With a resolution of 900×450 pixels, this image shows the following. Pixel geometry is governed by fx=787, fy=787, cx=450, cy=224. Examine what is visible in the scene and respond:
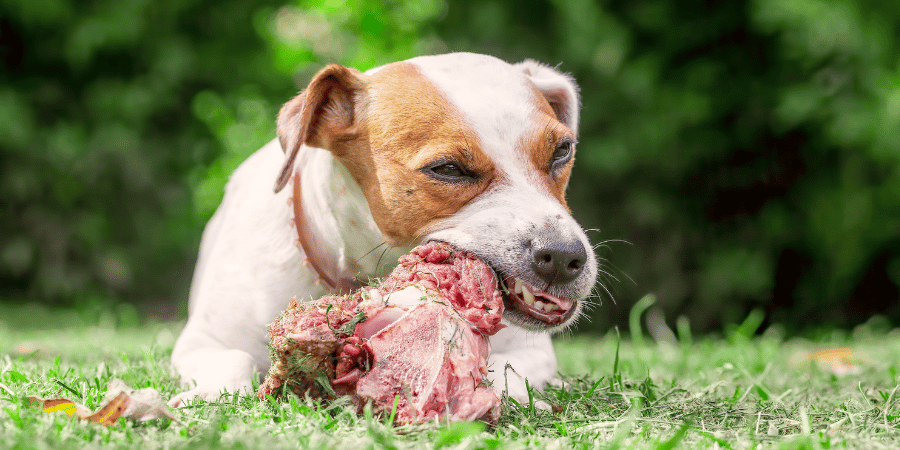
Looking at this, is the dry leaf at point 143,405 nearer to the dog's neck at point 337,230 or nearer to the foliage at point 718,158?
the dog's neck at point 337,230

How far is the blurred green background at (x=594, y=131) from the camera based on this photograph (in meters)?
6.49

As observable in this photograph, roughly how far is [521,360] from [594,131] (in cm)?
469

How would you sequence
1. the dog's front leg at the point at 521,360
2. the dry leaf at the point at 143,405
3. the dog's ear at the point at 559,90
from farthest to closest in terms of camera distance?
the dog's ear at the point at 559,90, the dog's front leg at the point at 521,360, the dry leaf at the point at 143,405

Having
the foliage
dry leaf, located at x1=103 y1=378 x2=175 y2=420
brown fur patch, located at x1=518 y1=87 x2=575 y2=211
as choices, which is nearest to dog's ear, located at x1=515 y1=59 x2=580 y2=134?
brown fur patch, located at x1=518 y1=87 x2=575 y2=211

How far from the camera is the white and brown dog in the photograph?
90.4 inches

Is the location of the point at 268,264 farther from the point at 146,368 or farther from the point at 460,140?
the point at 460,140

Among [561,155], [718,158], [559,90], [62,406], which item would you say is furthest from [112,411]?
[718,158]

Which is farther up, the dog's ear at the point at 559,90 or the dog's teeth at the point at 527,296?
the dog's ear at the point at 559,90

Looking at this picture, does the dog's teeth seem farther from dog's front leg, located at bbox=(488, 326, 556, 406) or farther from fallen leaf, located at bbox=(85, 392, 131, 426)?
fallen leaf, located at bbox=(85, 392, 131, 426)

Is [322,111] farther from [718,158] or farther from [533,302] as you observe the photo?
[718,158]

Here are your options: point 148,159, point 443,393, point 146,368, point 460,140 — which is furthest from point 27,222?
point 443,393

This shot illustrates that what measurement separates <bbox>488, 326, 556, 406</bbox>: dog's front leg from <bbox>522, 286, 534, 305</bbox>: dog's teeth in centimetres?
12

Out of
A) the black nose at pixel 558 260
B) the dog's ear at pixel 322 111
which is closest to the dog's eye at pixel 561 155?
the black nose at pixel 558 260

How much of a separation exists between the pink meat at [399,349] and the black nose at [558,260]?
0.25 meters
